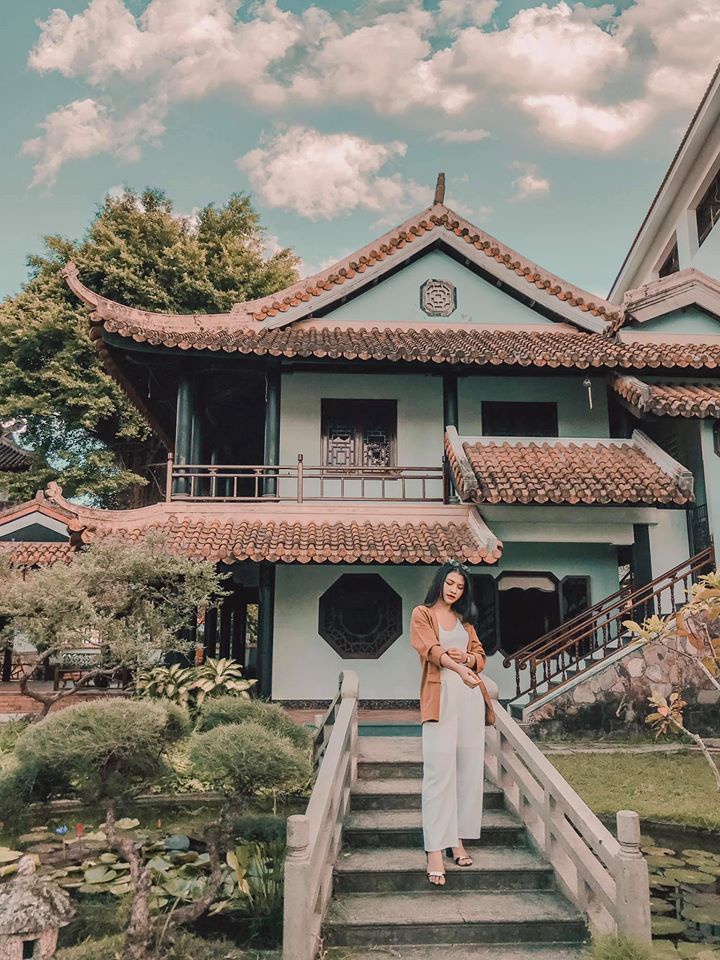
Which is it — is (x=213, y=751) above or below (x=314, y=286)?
below

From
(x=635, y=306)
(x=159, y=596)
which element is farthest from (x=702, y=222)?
(x=159, y=596)

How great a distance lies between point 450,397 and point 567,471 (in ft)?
7.41

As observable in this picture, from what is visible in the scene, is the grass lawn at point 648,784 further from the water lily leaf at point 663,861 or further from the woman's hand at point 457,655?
the woman's hand at point 457,655

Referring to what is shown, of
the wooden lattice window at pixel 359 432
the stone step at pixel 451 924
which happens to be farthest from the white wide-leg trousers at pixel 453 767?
the wooden lattice window at pixel 359 432

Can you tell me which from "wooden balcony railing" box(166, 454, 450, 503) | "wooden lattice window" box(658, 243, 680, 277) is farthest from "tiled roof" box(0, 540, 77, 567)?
"wooden lattice window" box(658, 243, 680, 277)

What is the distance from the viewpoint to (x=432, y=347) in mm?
10859

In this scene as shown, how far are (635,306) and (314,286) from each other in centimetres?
570

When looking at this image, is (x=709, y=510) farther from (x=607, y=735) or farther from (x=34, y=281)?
(x=34, y=281)

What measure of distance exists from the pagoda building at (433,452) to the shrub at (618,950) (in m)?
5.47

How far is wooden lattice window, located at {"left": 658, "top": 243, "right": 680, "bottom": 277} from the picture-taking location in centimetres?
1823

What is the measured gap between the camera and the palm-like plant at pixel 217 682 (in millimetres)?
8531

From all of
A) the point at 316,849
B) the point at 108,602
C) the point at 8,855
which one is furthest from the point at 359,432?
the point at 316,849

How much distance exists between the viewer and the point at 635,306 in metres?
12.6

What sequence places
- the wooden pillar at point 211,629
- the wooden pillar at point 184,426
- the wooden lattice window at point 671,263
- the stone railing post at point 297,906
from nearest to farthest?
the stone railing post at point 297,906 → the wooden pillar at point 184,426 → the wooden pillar at point 211,629 → the wooden lattice window at point 671,263
